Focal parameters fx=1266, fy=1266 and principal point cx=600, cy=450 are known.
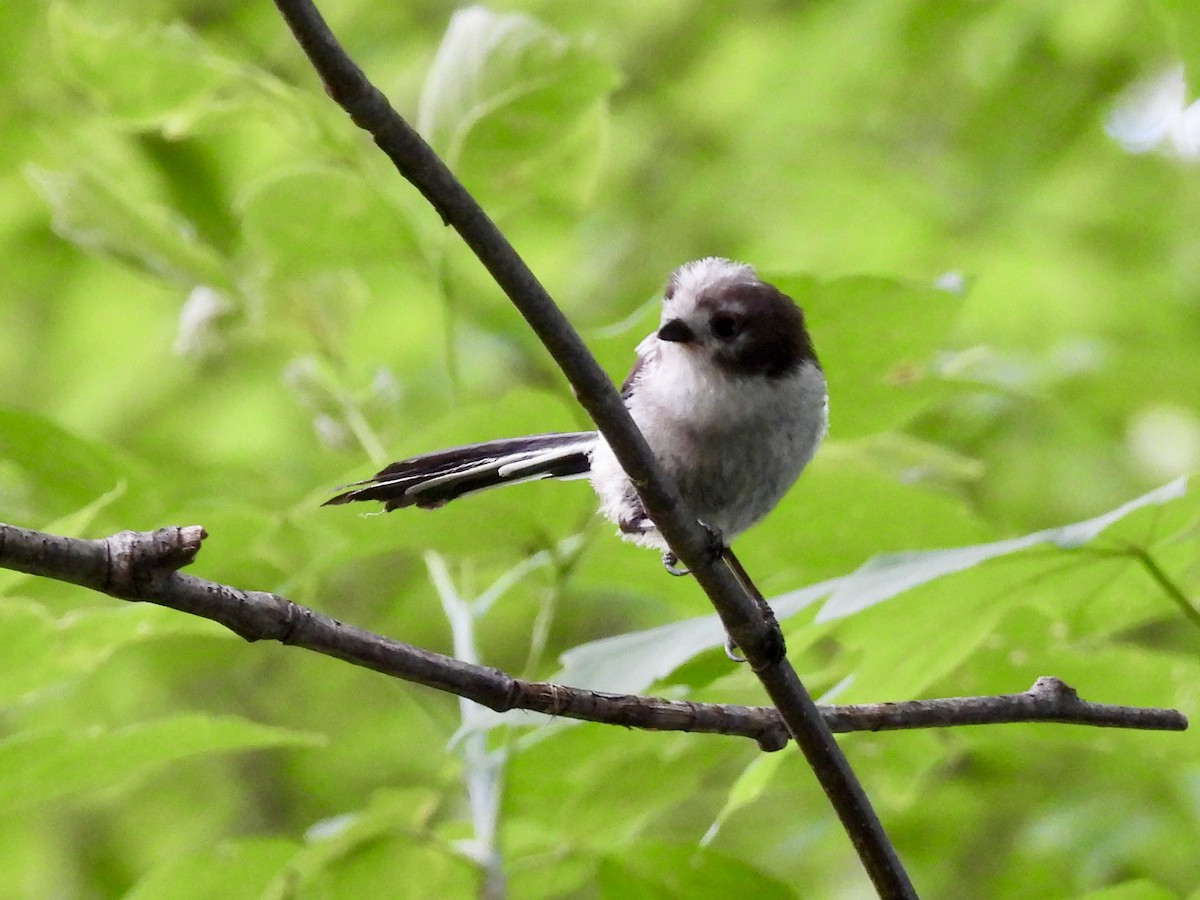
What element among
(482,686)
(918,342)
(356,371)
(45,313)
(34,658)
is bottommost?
(482,686)

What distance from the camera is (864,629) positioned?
5.73 ft

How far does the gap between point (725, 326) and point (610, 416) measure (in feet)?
2.75

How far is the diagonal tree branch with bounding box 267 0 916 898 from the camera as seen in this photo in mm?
1016

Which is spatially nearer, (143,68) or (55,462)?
(55,462)

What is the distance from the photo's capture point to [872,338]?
6.65ft

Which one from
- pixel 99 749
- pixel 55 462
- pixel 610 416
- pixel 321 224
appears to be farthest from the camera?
pixel 321 224

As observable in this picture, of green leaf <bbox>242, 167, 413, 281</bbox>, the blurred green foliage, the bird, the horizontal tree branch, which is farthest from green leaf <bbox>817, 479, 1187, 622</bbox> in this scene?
green leaf <bbox>242, 167, 413, 281</bbox>

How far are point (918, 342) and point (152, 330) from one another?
341 centimetres

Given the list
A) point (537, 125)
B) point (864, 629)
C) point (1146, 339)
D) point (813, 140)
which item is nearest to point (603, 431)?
point (864, 629)

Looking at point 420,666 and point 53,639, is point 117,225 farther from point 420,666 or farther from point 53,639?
point 420,666

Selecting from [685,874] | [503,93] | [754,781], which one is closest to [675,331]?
[503,93]

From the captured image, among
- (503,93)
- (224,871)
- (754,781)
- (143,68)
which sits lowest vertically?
(754,781)

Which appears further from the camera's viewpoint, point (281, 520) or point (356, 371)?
point (356, 371)

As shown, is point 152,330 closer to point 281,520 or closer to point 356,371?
point 356,371
